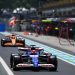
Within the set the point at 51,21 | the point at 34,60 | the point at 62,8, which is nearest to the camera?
the point at 34,60

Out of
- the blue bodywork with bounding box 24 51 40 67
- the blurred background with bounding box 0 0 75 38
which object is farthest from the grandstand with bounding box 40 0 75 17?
the blue bodywork with bounding box 24 51 40 67

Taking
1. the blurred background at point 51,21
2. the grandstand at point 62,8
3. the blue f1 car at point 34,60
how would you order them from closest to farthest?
the blue f1 car at point 34,60 < the blurred background at point 51,21 < the grandstand at point 62,8

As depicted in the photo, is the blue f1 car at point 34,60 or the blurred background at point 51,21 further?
the blurred background at point 51,21

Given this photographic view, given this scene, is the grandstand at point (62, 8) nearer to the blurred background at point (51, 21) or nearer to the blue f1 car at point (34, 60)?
the blurred background at point (51, 21)

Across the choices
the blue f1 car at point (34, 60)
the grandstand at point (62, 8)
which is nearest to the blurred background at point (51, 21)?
the grandstand at point (62, 8)

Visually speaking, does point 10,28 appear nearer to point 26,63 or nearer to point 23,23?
point 23,23

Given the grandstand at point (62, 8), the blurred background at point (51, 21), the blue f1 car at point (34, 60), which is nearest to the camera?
the blue f1 car at point (34, 60)

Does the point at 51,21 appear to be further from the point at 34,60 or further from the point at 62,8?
the point at 34,60

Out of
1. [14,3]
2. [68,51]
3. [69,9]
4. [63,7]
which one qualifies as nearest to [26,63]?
[68,51]

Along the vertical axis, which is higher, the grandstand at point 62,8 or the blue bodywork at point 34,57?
the grandstand at point 62,8

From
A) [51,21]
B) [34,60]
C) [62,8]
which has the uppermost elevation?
[62,8]

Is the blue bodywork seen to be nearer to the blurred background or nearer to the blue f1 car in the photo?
the blue f1 car

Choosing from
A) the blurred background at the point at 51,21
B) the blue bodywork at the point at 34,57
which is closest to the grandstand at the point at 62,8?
the blurred background at the point at 51,21

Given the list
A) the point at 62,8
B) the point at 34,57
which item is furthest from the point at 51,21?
the point at 34,57
